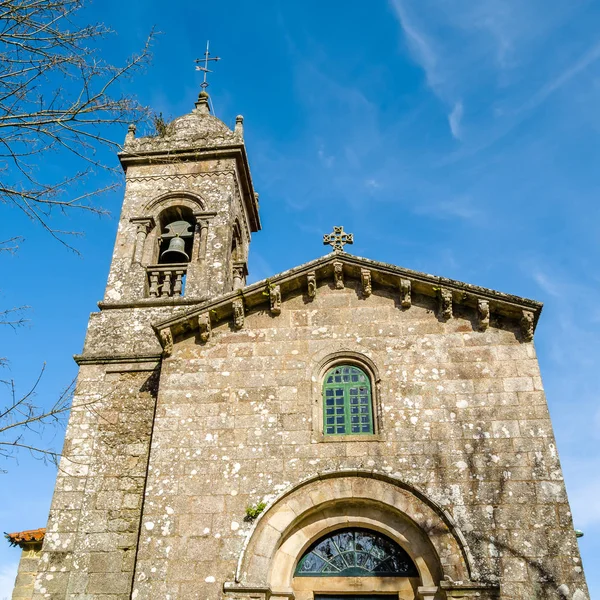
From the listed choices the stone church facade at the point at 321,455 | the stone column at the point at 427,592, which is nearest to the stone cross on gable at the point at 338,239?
the stone church facade at the point at 321,455

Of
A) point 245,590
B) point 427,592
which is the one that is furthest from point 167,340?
point 427,592

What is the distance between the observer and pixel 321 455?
35.1ft

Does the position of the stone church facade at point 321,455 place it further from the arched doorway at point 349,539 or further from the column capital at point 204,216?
the column capital at point 204,216

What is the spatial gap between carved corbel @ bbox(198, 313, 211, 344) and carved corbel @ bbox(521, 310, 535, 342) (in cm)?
528

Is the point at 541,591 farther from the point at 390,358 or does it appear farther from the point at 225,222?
the point at 225,222

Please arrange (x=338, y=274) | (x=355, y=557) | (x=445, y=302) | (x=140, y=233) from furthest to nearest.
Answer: (x=140, y=233)
(x=338, y=274)
(x=445, y=302)
(x=355, y=557)

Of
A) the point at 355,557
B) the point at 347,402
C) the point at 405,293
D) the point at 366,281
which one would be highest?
the point at 366,281

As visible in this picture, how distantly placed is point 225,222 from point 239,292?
14.2 ft

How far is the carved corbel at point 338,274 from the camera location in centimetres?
1237

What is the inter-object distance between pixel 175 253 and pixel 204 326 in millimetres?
4262

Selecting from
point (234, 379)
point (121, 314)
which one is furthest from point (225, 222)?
point (234, 379)

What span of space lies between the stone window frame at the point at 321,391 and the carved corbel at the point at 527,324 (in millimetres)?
2494

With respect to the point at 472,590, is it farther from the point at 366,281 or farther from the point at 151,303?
the point at 151,303

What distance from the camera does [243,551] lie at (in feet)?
32.7
